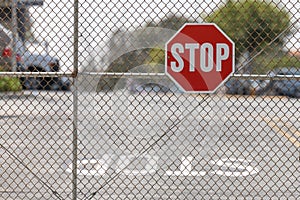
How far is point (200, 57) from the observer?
7.35 m

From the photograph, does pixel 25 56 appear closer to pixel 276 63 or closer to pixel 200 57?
pixel 276 63

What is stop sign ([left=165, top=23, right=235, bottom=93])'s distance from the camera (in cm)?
732

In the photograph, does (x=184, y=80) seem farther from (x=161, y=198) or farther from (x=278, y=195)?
(x=278, y=195)

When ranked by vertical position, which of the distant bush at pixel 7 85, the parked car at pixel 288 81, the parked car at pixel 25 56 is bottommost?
the distant bush at pixel 7 85

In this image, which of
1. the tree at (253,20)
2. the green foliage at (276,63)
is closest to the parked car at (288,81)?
the green foliage at (276,63)

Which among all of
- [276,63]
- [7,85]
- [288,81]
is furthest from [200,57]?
[7,85]

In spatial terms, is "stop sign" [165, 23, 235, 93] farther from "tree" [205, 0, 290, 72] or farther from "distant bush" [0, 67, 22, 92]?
"distant bush" [0, 67, 22, 92]

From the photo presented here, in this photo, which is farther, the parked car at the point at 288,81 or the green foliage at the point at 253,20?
the green foliage at the point at 253,20

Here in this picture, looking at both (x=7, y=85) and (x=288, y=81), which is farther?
(x=7, y=85)

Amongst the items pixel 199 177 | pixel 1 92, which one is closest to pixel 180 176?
pixel 199 177

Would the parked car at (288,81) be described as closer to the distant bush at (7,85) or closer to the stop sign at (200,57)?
the stop sign at (200,57)

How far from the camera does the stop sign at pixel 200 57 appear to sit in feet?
24.0

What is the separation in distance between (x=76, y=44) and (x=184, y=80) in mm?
1057

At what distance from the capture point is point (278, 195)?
9.28 meters
